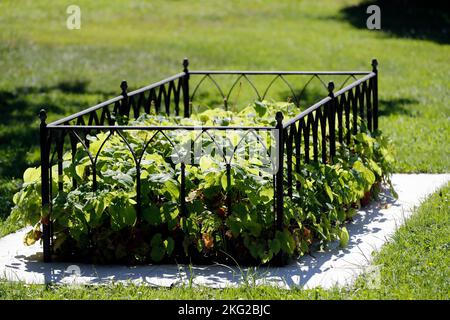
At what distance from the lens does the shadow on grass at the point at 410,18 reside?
22078mm

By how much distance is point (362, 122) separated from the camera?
855 cm

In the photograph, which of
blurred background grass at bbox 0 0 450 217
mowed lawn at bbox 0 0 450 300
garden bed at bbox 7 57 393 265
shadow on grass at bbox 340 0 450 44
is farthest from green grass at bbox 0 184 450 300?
shadow on grass at bbox 340 0 450 44

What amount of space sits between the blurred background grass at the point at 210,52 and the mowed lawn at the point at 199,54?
0.02m

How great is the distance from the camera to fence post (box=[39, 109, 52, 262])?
6.34 metres

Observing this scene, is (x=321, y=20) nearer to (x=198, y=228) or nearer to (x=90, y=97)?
(x=90, y=97)

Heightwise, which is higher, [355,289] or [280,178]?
[280,178]

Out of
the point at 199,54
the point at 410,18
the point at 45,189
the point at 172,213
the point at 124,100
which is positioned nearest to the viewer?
the point at 172,213

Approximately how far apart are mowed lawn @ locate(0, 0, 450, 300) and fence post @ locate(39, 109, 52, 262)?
964 millimetres

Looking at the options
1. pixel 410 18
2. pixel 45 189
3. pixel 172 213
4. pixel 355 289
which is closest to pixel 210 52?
pixel 410 18

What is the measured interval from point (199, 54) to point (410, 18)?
7179 millimetres

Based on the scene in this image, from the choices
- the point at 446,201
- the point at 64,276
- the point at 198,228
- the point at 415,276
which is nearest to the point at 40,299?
the point at 64,276

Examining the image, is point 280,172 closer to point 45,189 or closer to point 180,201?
point 180,201

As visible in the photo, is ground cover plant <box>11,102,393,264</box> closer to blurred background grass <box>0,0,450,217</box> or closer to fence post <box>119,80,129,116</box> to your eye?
fence post <box>119,80,129,116</box>

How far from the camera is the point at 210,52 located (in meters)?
19.6
